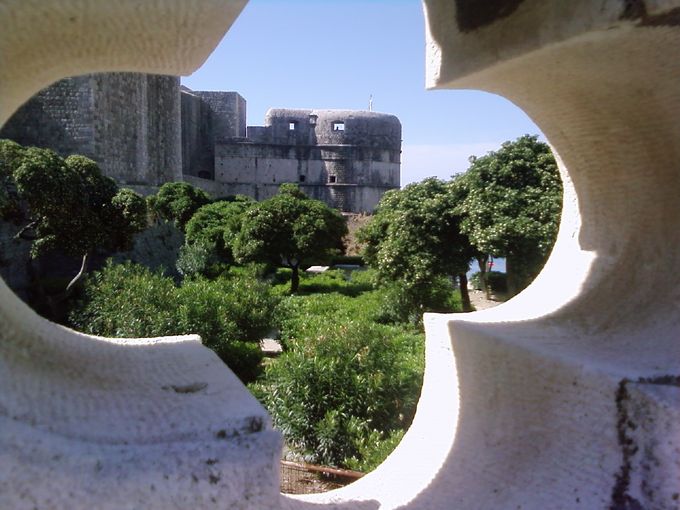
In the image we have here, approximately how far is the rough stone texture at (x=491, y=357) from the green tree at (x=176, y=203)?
1688 cm

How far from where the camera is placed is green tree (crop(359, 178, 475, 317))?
30.1ft

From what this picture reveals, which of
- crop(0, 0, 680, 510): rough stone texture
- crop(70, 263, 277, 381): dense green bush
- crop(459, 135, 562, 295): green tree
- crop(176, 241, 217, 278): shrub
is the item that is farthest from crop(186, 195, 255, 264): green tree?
crop(0, 0, 680, 510): rough stone texture

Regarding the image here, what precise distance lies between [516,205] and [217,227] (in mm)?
11130

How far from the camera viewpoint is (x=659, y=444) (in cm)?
161

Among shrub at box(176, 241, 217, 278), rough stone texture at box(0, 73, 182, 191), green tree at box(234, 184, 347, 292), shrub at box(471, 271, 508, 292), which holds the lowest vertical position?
shrub at box(471, 271, 508, 292)

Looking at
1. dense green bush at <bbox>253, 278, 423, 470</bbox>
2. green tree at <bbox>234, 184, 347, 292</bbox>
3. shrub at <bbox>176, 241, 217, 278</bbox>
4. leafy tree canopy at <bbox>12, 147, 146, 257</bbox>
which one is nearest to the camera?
dense green bush at <bbox>253, 278, 423, 470</bbox>

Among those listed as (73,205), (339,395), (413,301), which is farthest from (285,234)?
(339,395)

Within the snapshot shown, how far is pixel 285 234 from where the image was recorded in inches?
588

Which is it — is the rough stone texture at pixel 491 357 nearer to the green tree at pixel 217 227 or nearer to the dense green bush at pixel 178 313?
the dense green bush at pixel 178 313

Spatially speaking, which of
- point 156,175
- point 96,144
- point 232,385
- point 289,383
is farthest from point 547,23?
point 156,175

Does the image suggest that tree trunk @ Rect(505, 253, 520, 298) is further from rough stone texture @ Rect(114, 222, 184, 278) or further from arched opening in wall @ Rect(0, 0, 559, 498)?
rough stone texture @ Rect(114, 222, 184, 278)

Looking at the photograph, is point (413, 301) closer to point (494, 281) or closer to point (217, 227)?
point (494, 281)

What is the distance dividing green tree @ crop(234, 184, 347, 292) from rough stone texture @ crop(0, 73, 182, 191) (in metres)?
4.48

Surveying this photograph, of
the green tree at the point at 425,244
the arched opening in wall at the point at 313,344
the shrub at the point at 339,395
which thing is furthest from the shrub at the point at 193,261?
the shrub at the point at 339,395
